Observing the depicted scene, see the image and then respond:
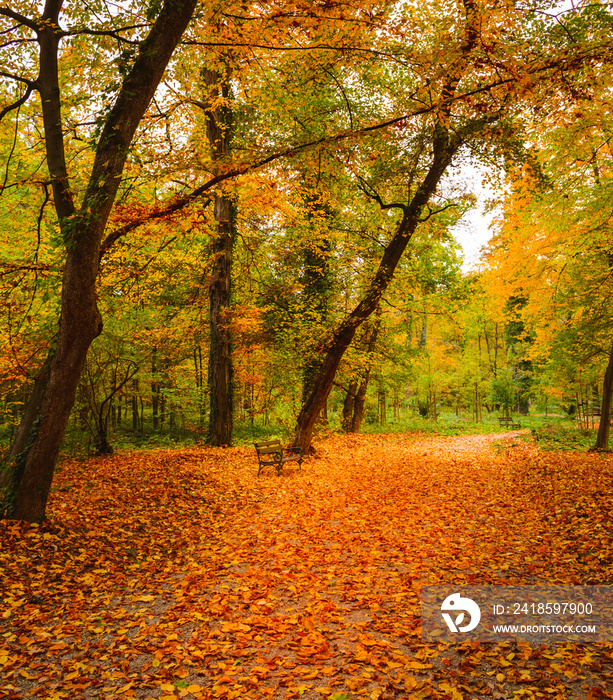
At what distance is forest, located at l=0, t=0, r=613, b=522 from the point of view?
207 inches

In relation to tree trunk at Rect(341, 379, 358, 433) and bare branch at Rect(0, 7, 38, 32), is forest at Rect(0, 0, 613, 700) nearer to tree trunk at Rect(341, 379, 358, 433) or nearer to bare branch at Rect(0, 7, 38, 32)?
bare branch at Rect(0, 7, 38, 32)

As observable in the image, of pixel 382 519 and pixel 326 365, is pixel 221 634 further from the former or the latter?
pixel 326 365

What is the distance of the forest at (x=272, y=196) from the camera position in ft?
17.3

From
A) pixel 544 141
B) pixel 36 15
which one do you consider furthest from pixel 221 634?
pixel 544 141

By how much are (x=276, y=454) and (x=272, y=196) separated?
5.67 metres

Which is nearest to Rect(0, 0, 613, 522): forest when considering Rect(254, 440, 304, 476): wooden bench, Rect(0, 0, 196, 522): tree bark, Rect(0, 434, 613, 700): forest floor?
Rect(0, 0, 196, 522): tree bark

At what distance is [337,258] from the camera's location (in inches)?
579

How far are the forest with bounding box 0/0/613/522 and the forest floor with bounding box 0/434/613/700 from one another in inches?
60.5

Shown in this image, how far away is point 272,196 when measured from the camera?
751 cm

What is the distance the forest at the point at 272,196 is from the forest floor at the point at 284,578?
1.54 metres

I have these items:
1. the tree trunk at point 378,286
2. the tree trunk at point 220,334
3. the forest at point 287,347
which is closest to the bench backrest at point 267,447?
the forest at point 287,347

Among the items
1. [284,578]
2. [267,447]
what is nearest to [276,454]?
[267,447]

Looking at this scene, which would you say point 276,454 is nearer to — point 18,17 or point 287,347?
point 287,347

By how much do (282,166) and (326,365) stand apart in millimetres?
5487
